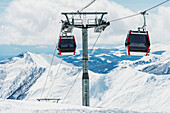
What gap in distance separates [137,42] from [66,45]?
4541 mm

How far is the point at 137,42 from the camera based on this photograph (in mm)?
12055

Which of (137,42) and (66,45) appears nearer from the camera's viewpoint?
(137,42)

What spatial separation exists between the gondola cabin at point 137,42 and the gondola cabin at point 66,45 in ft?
13.0

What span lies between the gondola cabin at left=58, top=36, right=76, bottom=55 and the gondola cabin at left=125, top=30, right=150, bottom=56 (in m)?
3.95

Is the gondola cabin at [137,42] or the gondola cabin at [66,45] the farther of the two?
the gondola cabin at [66,45]

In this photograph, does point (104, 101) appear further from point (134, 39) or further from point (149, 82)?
point (134, 39)

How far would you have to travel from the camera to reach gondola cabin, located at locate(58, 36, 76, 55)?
14.6 m

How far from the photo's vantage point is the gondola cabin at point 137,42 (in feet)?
39.1

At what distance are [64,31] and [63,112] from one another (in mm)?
5836

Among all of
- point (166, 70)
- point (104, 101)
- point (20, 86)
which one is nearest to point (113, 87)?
point (104, 101)

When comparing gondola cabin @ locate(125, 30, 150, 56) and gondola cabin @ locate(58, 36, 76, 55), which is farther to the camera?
gondola cabin @ locate(58, 36, 76, 55)

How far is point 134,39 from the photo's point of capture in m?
12.1

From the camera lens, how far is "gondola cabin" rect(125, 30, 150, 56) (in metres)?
11.9

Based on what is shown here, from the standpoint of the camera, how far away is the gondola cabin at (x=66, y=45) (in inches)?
576
